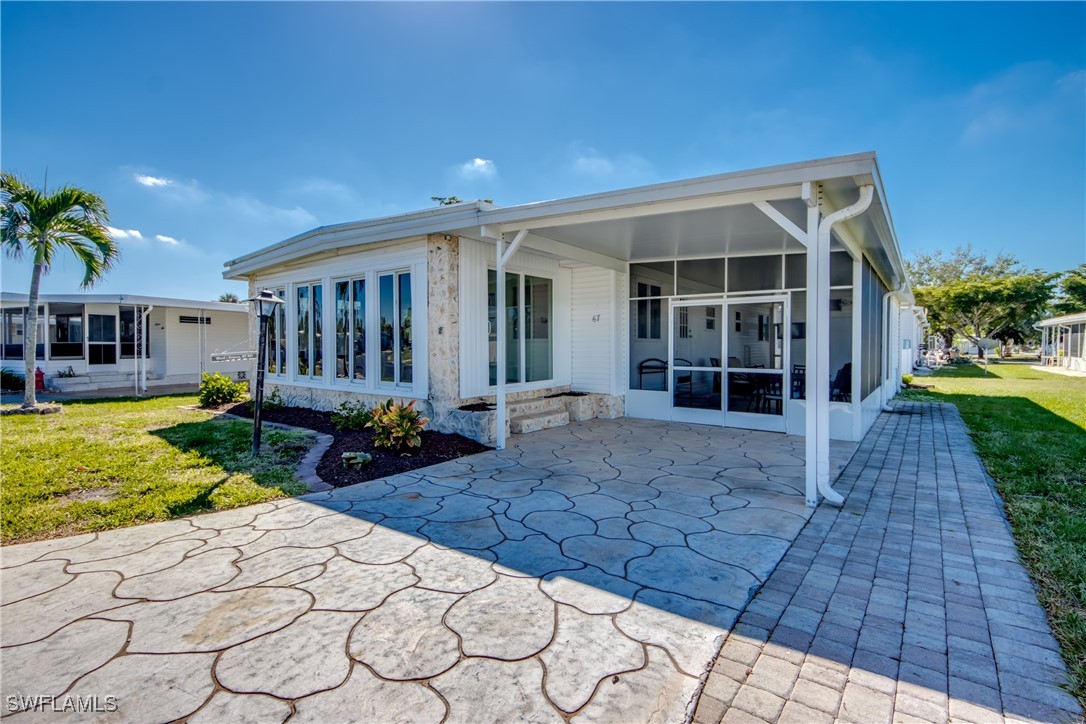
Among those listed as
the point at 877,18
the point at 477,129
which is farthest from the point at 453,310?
the point at 877,18

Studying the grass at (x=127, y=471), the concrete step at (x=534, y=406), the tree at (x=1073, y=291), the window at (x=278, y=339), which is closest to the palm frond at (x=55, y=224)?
the grass at (x=127, y=471)

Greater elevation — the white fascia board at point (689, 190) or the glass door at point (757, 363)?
the white fascia board at point (689, 190)

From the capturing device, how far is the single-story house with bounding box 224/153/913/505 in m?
6.58

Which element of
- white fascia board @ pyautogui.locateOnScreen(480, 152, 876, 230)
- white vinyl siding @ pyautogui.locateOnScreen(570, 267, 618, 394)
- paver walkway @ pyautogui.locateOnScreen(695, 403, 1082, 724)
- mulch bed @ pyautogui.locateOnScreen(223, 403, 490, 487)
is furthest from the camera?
white vinyl siding @ pyautogui.locateOnScreen(570, 267, 618, 394)

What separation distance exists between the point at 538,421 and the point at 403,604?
5359mm

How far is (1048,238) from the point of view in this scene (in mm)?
44625

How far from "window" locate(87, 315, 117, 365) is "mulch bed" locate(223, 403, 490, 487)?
11741 millimetres

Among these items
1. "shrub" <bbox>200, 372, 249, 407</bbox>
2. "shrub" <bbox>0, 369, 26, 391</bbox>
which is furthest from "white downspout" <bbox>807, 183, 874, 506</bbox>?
"shrub" <bbox>0, 369, 26, 391</bbox>

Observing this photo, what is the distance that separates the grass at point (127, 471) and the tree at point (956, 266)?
54.6 metres

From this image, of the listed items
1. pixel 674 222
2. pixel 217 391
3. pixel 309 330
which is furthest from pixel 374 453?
pixel 217 391

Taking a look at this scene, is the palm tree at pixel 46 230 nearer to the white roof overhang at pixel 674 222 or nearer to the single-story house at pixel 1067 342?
the white roof overhang at pixel 674 222

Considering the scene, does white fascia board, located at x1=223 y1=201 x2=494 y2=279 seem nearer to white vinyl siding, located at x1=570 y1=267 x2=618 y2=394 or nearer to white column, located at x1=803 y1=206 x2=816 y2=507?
white vinyl siding, located at x1=570 y1=267 x2=618 y2=394

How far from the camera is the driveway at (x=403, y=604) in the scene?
1980mm

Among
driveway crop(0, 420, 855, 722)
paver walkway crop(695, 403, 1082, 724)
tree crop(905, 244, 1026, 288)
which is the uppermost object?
tree crop(905, 244, 1026, 288)
